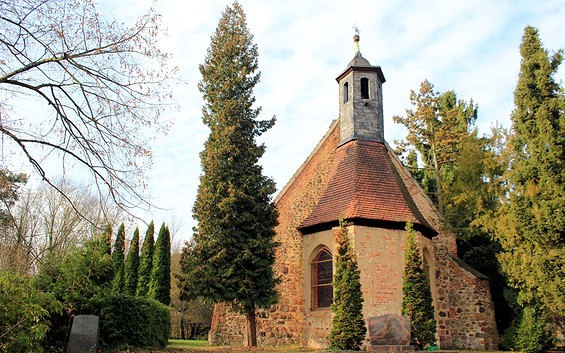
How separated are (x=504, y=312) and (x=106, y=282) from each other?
51.4 feet

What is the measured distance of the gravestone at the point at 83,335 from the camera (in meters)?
10.1

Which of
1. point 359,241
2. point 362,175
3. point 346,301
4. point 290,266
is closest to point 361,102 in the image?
point 362,175

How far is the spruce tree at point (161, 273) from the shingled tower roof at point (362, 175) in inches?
412

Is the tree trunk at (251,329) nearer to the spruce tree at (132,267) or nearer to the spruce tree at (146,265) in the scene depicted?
the spruce tree at (146,265)

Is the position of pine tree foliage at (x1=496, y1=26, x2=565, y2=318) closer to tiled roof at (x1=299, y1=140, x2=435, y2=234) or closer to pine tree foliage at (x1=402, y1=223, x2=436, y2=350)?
tiled roof at (x1=299, y1=140, x2=435, y2=234)

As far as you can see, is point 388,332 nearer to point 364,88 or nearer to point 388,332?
point 388,332

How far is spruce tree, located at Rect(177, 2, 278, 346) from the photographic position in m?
14.3

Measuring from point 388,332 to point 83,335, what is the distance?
7189 millimetres

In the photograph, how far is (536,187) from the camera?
14672 mm

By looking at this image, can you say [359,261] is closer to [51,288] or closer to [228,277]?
[228,277]

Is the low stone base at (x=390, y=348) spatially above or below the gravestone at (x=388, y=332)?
below

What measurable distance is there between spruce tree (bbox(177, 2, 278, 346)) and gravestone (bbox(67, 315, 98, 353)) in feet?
13.5

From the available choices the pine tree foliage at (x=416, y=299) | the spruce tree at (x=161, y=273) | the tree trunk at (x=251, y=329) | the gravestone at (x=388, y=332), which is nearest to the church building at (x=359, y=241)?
the pine tree foliage at (x=416, y=299)

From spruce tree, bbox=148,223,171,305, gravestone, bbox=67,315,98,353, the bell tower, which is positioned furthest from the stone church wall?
gravestone, bbox=67,315,98,353
